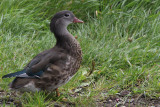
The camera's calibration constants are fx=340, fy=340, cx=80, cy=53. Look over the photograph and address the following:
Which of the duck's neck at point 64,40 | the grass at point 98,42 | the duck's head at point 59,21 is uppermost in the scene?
the duck's head at point 59,21

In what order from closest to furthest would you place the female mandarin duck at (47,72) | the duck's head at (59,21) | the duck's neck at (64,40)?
the female mandarin duck at (47,72)
the duck's neck at (64,40)
the duck's head at (59,21)

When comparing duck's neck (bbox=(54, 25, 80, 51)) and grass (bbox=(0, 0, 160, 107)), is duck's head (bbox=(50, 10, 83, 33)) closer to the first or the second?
duck's neck (bbox=(54, 25, 80, 51))

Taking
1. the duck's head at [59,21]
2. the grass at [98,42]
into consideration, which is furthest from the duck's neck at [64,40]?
the grass at [98,42]

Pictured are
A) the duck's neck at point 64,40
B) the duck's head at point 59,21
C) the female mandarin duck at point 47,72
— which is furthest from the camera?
the duck's head at point 59,21

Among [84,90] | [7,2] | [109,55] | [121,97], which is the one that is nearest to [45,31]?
[7,2]

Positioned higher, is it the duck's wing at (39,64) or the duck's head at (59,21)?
the duck's head at (59,21)

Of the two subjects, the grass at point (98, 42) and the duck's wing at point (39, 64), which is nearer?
the duck's wing at point (39, 64)

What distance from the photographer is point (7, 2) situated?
6.28 m

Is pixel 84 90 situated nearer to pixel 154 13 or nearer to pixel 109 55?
pixel 109 55

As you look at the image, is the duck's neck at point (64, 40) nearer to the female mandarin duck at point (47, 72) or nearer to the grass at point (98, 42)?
the female mandarin duck at point (47, 72)

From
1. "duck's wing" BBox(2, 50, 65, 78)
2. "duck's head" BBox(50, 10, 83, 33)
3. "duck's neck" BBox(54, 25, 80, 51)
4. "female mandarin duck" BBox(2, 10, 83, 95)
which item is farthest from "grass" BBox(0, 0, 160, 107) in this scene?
"duck's head" BBox(50, 10, 83, 33)

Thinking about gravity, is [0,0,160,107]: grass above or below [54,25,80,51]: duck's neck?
below

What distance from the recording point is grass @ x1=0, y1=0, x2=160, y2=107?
4.50 meters

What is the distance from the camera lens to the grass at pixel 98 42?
14.8 ft
